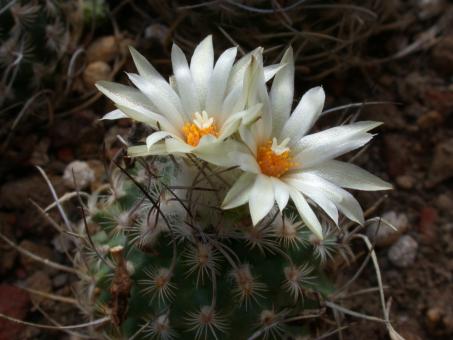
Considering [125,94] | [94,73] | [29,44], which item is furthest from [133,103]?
[94,73]

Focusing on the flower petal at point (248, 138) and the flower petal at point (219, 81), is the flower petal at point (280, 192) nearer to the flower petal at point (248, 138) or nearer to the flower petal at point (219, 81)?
the flower petal at point (248, 138)

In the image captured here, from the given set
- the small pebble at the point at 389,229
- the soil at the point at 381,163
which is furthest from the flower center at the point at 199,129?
the small pebble at the point at 389,229

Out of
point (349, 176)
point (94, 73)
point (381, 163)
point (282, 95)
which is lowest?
point (381, 163)

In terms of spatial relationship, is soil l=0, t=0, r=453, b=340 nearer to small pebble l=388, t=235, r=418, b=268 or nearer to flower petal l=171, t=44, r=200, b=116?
small pebble l=388, t=235, r=418, b=268

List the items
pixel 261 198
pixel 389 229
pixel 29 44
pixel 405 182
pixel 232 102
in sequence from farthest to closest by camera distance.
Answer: pixel 405 182
pixel 389 229
pixel 29 44
pixel 232 102
pixel 261 198

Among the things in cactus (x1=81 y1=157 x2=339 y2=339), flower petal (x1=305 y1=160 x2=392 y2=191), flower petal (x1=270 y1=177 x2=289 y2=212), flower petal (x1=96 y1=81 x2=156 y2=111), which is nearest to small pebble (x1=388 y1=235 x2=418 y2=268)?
cactus (x1=81 y1=157 x2=339 y2=339)

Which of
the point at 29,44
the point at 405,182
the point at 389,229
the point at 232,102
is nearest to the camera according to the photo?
the point at 232,102

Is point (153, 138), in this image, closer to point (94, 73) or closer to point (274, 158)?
point (274, 158)
